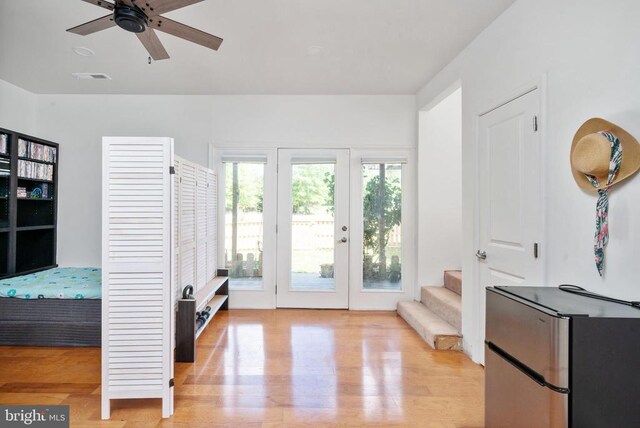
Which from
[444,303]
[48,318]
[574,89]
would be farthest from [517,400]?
[48,318]

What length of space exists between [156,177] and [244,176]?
2378 millimetres

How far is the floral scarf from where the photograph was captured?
1.50 m

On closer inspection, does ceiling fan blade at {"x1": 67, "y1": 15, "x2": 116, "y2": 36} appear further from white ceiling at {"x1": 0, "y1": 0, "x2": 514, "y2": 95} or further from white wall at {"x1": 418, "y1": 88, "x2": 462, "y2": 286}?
white wall at {"x1": 418, "y1": 88, "x2": 462, "y2": 286}

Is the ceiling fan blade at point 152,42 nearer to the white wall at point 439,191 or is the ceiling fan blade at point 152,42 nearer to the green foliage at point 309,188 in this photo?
the green foliage at point 309,188

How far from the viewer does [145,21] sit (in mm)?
1861

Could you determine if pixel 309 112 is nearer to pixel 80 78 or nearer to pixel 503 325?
pixel 80 78

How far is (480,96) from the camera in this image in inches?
108

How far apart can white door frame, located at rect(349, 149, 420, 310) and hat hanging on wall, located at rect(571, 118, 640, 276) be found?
2529 mm

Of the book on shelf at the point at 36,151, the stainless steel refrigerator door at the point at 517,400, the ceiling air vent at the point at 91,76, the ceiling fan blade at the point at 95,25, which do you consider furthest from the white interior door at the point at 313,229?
the book on shelf at the point at 36,151

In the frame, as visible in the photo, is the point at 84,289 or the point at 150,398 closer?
the point at 150,398

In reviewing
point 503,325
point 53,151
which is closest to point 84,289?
point 53,151

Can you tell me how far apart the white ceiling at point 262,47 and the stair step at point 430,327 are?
267 cm

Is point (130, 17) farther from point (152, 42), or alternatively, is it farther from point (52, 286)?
point (52, 286)

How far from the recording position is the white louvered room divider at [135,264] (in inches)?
75.6
